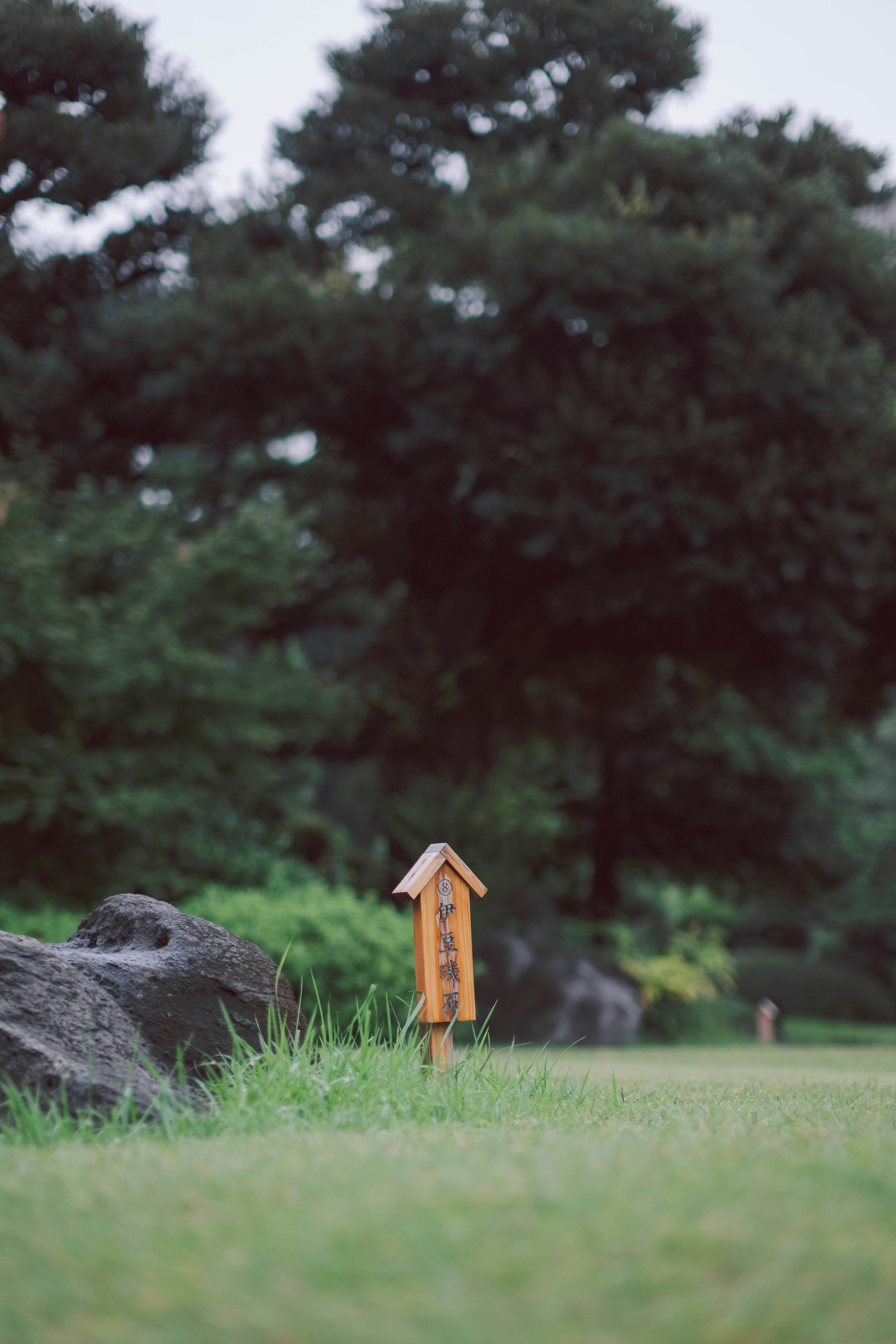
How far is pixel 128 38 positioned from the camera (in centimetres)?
1357

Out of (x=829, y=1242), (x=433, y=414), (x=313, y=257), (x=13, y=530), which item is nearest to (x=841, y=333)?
(x=433, y=414)

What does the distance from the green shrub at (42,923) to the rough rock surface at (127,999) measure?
200 inches

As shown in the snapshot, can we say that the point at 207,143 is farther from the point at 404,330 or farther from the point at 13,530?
the point at 13,530

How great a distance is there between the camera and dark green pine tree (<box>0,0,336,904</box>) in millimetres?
12188

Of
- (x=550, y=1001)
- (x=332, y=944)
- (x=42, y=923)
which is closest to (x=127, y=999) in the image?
(x=332, y=944)

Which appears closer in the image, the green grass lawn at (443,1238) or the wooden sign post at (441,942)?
the green grass lawn at (443,1238)

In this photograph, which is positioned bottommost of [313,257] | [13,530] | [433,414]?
[13,530]

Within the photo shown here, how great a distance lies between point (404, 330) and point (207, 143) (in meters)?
3.97

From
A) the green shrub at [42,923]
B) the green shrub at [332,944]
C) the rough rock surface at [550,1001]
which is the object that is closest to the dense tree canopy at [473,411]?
the green shrub at [42,923]

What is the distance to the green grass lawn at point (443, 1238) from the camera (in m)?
2.04

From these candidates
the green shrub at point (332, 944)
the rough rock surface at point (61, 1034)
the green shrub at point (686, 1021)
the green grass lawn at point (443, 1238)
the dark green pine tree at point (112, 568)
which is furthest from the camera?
the green shrub at point (686, 1021)

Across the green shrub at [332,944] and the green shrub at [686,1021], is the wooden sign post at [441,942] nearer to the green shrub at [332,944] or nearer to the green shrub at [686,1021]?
the green shrub at [332,944]

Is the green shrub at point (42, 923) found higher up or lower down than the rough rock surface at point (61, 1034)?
higher up

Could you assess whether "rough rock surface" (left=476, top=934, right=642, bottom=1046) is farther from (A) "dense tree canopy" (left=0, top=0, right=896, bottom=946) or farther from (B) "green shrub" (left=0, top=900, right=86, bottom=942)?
(B) "green shrub" (left=0, top=900, right=86, bottom=942)
